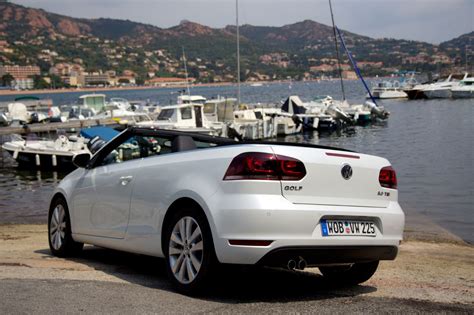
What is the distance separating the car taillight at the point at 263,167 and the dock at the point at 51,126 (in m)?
46.0

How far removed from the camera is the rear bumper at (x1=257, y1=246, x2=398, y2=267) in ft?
19.9

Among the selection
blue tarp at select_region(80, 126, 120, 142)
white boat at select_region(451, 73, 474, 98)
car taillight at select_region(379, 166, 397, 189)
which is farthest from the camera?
white boat at select_region(451, 73, 474, 98)

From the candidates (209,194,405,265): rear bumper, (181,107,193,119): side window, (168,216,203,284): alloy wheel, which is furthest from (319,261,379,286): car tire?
(181,107,193,119): side window

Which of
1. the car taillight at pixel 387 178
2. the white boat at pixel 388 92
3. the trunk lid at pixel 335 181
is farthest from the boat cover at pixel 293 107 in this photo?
the white boat at pixel 388 92

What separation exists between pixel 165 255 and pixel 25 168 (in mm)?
28904

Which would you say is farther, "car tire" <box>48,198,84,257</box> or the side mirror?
"car tire" <box>48,198,84,257</box>

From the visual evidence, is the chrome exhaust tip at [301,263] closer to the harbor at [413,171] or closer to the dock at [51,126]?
the harbor at [413,171]

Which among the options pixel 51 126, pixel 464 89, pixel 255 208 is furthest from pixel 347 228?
pixel 464 89

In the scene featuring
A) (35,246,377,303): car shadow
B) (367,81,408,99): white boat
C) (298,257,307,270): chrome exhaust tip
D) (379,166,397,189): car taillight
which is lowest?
(367,81,408,99): white boat

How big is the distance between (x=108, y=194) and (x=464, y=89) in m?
110

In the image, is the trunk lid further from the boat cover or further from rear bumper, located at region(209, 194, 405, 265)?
the boat cover

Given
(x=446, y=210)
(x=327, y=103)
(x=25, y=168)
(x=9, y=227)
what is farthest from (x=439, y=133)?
(x=9, y=227)

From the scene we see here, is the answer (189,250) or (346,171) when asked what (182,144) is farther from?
(346,171)

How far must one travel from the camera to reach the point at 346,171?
6566 mm
